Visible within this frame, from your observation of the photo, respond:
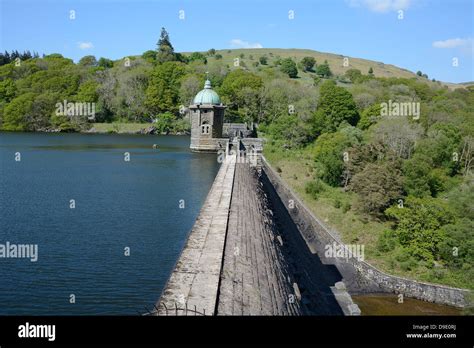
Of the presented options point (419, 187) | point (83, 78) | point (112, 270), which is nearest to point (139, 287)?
point (112, 270)

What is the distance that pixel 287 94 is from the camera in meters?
99.2

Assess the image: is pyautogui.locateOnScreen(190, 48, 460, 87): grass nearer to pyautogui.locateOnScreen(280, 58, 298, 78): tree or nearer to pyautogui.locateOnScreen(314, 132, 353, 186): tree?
pyautogui.locateOnScreen(280, 58, 298, 78): tree

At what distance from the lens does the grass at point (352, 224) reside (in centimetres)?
2895

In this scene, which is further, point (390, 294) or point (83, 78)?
point (83, 78)

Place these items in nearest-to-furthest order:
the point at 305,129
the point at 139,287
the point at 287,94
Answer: the point at 139,287 → the point at 305,129 → the point at 287,94

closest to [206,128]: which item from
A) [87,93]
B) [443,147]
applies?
[443,147]

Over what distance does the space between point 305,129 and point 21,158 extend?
4150cm

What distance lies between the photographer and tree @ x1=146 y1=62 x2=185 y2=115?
118 m

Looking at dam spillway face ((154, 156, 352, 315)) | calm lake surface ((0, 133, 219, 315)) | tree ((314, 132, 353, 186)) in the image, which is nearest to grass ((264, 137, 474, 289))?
tree ((314, 132, 353, 186))

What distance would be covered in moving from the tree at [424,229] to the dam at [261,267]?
347cm

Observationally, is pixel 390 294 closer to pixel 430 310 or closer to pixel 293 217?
pixel 430 310

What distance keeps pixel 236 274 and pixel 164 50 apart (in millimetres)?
146995

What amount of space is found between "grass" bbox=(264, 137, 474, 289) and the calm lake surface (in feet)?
32.3

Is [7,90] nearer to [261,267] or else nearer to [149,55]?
[149,55]
